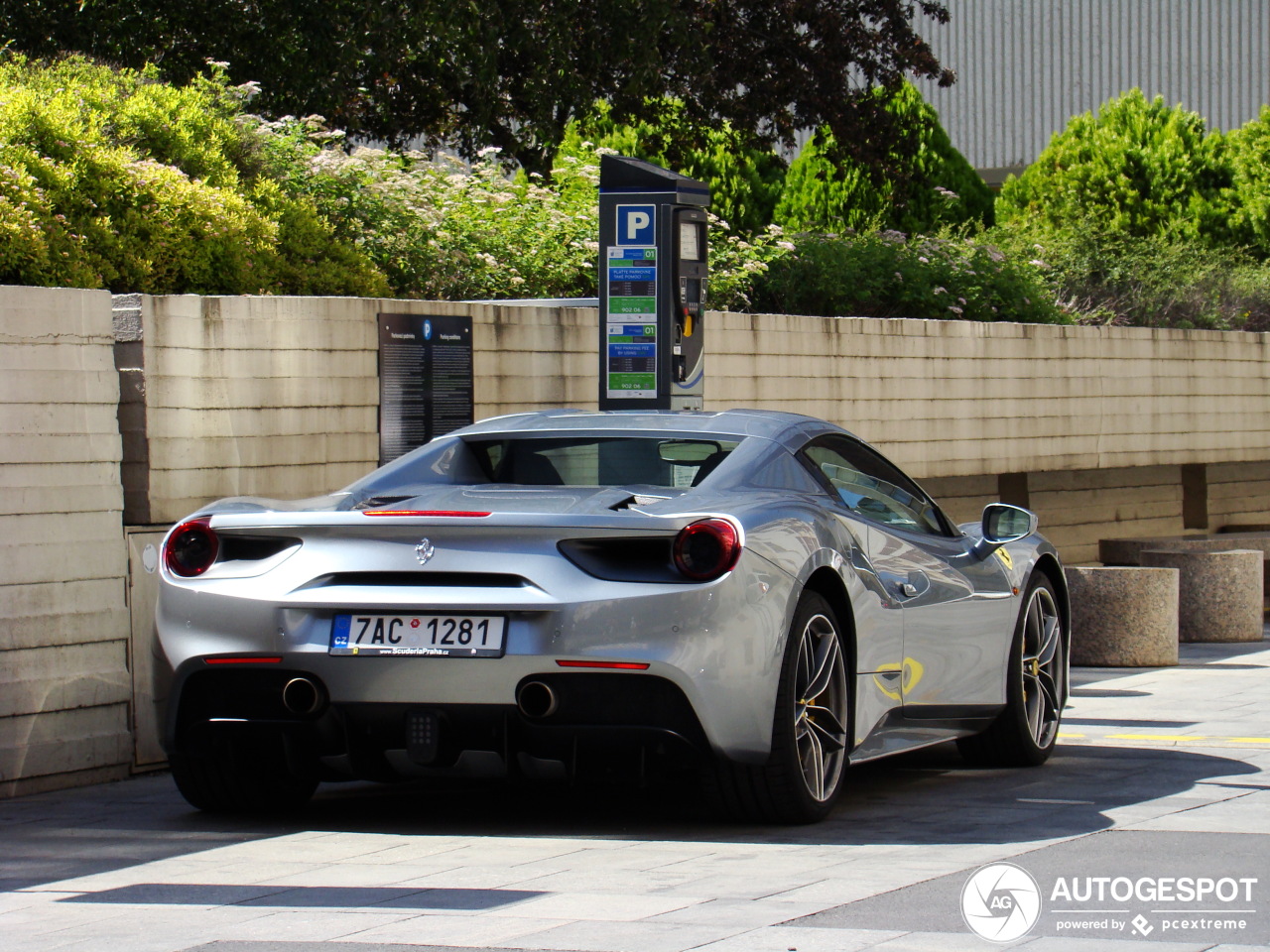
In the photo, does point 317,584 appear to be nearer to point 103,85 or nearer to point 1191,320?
point 103,85

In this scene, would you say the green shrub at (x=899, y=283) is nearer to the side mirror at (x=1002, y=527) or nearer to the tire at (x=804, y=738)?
the side mirror at (x=1002, y=527)

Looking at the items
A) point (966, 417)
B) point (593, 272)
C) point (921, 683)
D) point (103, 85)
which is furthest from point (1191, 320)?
point (921, 683)

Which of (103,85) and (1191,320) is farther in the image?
(1191,320)

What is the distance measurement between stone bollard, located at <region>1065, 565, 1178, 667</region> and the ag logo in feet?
23.3

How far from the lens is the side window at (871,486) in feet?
23.1

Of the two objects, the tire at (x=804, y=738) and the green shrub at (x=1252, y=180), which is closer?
the tire at (x=804, y=738)

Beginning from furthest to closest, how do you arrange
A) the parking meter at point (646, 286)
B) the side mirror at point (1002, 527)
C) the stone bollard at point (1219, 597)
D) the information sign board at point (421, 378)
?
the stone bollard at point (1219, 597)
the parking meter at point (646, 286)
the information sign board at point (421, 378)
the side mirror at point (1002, 527)

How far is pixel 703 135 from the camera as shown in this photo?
2170cm

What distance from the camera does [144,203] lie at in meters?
10.7

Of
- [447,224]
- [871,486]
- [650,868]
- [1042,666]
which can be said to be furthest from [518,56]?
[650,868]

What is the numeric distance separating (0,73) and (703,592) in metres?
7.77

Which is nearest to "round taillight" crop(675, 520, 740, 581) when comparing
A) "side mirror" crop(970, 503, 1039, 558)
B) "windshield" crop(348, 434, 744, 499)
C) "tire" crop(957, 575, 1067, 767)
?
"windshield" crop(348, 434, 744, 499)

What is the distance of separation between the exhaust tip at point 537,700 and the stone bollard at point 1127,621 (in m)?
7.14

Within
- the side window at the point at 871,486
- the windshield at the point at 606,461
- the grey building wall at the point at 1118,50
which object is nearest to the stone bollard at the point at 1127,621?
the side window at the point at 871,486
